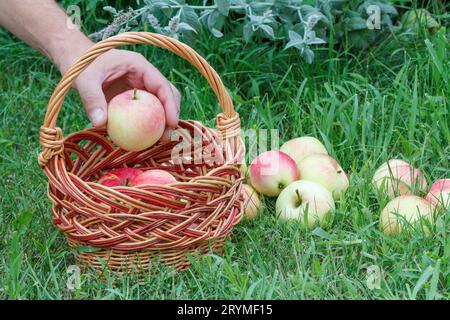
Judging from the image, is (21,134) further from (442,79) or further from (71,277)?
(442,79)

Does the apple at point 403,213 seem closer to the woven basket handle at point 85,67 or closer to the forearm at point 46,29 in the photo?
the woven basket handle at point 85,67

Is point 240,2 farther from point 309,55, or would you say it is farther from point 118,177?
point 118,177

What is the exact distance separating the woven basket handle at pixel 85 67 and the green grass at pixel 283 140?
25 centimetres

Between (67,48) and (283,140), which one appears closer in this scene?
(67,48)

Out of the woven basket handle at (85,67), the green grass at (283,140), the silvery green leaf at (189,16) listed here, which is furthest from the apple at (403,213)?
the silvery green leaf at (189,16)

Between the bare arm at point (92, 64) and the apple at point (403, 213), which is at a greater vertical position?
the bare arm at point (92, 64)

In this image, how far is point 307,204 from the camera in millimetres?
2186

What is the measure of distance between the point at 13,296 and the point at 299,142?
1026 millimetres

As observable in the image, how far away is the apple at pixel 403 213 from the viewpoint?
6.99 feet

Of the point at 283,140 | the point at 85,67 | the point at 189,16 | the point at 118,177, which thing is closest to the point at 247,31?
the point at 189,16

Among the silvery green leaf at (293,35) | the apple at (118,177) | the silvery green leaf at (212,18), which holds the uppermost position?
the silvery green leaf at (212,18)

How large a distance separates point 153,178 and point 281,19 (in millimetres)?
1126

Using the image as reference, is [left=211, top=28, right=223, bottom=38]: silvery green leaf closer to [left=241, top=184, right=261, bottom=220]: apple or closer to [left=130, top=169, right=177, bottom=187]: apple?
[left=241, top=184, right=261, bottom=220]: apple
